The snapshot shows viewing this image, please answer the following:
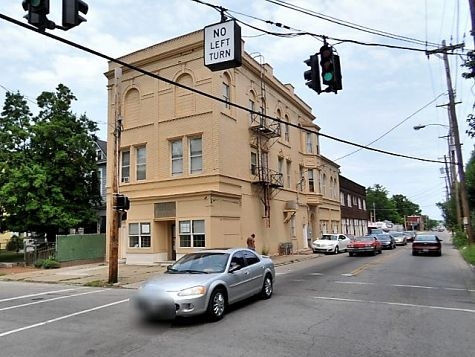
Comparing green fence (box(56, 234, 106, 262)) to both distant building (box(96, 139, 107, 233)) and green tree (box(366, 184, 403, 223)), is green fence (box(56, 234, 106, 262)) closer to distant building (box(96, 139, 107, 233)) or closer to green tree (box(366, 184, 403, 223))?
distant building (box(96, 139, 107, 233))

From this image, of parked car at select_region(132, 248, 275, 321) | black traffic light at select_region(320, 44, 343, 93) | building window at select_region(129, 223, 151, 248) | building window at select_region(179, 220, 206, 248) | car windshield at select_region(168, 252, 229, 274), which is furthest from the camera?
building window at select_region(129, 223, 151, 248)

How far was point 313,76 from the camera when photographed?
11602 mm

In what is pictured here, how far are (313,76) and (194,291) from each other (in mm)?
6297

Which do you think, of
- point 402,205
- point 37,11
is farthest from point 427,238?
point 402,205

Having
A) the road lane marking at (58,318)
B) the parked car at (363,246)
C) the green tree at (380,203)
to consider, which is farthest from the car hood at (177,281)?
the green tree at (380,203)

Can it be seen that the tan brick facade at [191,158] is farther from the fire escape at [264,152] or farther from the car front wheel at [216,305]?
the car front wheel at [216,305]

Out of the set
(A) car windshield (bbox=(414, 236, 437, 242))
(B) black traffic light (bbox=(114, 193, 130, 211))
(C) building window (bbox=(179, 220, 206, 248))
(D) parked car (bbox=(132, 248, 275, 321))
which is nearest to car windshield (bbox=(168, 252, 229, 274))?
(D) parked car (bbox=(132, 248, 275, 321))

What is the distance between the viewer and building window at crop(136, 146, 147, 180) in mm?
26344

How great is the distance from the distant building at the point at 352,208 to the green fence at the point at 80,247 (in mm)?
29861

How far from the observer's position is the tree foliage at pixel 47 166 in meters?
25.8

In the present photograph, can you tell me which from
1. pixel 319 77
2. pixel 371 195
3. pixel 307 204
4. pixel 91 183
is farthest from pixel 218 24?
pixel 371 195

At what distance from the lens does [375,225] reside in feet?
257

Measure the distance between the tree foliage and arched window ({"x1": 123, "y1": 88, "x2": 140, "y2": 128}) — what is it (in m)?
3.80

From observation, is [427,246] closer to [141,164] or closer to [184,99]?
[184,99]
